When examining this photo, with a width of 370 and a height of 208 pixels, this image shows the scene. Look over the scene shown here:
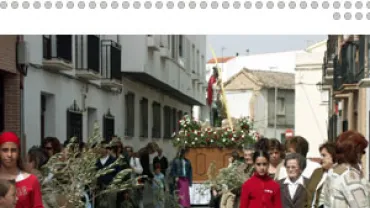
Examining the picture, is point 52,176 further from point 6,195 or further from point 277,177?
point 6,195

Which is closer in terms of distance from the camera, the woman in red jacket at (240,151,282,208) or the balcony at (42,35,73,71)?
the woman in red jacket at (240,151,282,208)

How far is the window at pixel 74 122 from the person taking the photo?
2124 centimetres

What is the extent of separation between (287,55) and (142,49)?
4231cm

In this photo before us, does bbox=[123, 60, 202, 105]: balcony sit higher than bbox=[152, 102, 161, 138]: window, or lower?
higher

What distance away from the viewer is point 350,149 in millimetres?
6797

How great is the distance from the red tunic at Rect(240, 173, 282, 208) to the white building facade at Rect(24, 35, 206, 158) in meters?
8.92

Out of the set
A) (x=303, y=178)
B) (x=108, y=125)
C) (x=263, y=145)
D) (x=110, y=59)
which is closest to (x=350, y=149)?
(x=303, y=178)

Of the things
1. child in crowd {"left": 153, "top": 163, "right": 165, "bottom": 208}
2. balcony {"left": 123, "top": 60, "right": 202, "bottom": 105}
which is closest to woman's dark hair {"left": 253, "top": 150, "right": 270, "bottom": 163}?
child in crowd {"left": 153, "top": 163, "right": 165, "bottom": 208}

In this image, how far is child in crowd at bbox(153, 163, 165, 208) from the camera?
16.1m

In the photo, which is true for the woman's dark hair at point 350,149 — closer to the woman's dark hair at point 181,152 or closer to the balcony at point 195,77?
the woman's dark hair at point 181,152

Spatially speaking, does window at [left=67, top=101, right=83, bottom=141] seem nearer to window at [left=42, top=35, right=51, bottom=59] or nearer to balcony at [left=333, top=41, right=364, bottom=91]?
window at [left=42, top=35, right=51, bottom=59]

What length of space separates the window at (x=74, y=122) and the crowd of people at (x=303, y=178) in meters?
11.1

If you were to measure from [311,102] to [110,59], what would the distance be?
84.0ft

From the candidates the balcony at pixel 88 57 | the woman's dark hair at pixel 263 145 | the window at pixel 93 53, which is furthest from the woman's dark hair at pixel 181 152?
the woman's dark hair at pixel 263 145
